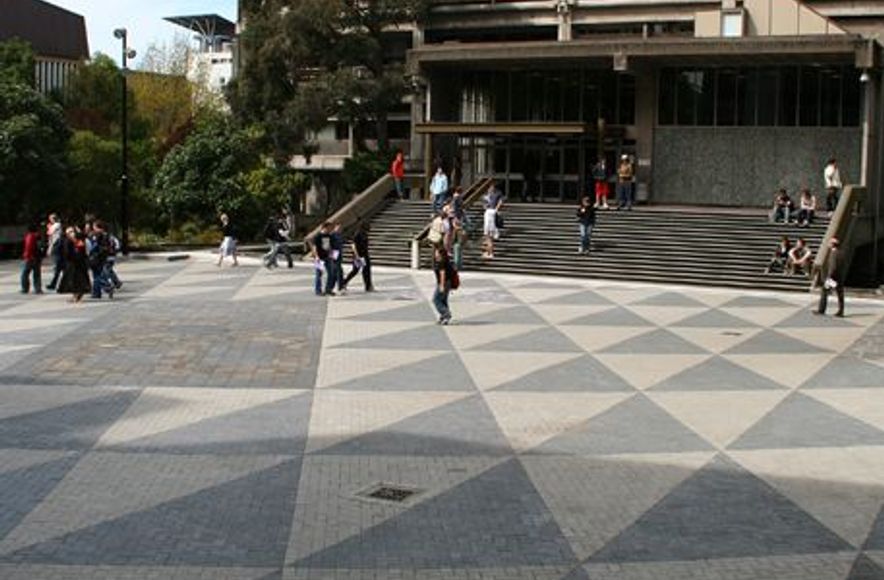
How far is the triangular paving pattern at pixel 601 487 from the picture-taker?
30.6 ft

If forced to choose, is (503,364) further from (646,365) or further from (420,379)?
(646,365)

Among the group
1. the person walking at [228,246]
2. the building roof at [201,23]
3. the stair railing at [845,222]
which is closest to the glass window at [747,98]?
the stair railing at [845,222]

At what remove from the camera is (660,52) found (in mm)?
37531

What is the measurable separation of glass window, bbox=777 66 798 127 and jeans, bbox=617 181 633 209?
6.59 metres

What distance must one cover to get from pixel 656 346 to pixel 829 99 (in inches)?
888

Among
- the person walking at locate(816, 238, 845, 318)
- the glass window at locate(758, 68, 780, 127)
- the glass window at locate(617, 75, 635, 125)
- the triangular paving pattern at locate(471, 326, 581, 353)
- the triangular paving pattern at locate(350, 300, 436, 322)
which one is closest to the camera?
the triangular paving pattern at locate(471, 326, 581, 353)

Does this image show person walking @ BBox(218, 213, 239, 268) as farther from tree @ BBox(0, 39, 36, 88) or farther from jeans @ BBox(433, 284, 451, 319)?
tree @ BBox(0, 39, 36, 88)

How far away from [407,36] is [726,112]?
20.7m

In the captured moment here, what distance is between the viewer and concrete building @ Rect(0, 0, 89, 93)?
8750cm

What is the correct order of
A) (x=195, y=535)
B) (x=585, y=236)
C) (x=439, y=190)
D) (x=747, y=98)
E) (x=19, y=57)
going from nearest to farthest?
(x=195, y=535) < (x=585, y=236) < (x=439, y=190) < (x=747, y=98) < (x=19, y=57)

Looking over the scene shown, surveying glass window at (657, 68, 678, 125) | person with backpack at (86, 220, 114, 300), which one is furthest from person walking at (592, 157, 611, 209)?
person with backpack at (86, 220, 114, 300)

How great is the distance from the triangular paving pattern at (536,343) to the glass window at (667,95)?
71.1 feet

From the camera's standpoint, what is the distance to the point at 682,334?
20.7 m

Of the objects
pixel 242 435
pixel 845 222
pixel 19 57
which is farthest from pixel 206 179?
pixel 242 435
